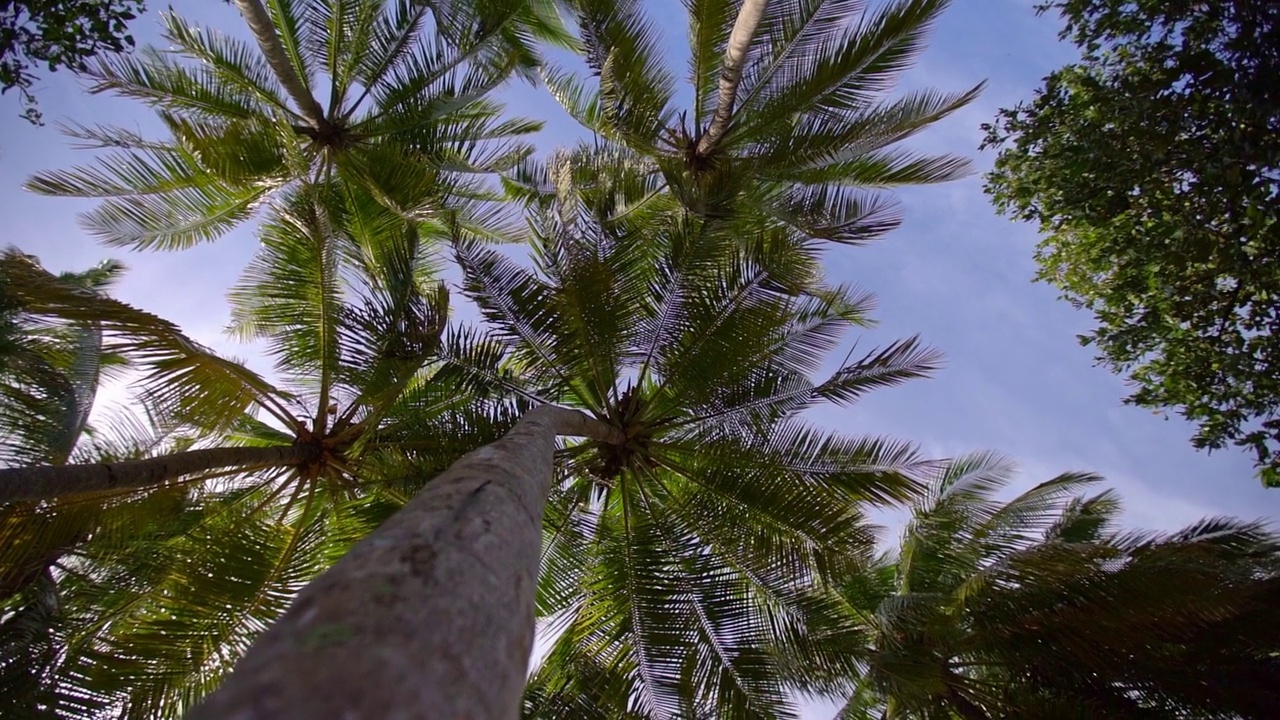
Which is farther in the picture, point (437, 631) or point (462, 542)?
point (462, 542)

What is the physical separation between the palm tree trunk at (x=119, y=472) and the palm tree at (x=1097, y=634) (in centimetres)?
490

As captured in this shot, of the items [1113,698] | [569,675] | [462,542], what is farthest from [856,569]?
[462,542]

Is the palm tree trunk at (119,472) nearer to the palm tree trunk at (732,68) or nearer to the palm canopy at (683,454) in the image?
the palm canopy at (683,454)

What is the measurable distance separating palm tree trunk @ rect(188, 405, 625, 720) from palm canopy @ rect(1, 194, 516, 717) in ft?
13.9

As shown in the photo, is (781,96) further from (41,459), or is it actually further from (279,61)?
(41,459)

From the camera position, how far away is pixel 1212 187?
7.34m

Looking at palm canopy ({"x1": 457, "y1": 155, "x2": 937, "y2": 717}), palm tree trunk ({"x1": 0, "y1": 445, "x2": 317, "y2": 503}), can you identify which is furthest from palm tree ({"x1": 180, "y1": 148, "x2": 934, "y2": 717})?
palm tree trunk ({"x1": 0, "y1": 445, "x2": 317, "y2": 503})

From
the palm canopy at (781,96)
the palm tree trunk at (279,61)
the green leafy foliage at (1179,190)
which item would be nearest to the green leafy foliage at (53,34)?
the palm tree trunk at (279,61)

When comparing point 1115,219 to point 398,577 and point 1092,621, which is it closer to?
point 1092,621

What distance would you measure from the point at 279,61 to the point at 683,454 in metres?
6.12

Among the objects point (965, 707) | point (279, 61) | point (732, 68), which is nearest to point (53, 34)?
point (279, 61)

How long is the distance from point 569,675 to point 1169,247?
23.5ft

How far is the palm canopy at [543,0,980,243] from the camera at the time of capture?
30.1ft

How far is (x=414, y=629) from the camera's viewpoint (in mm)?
1409
